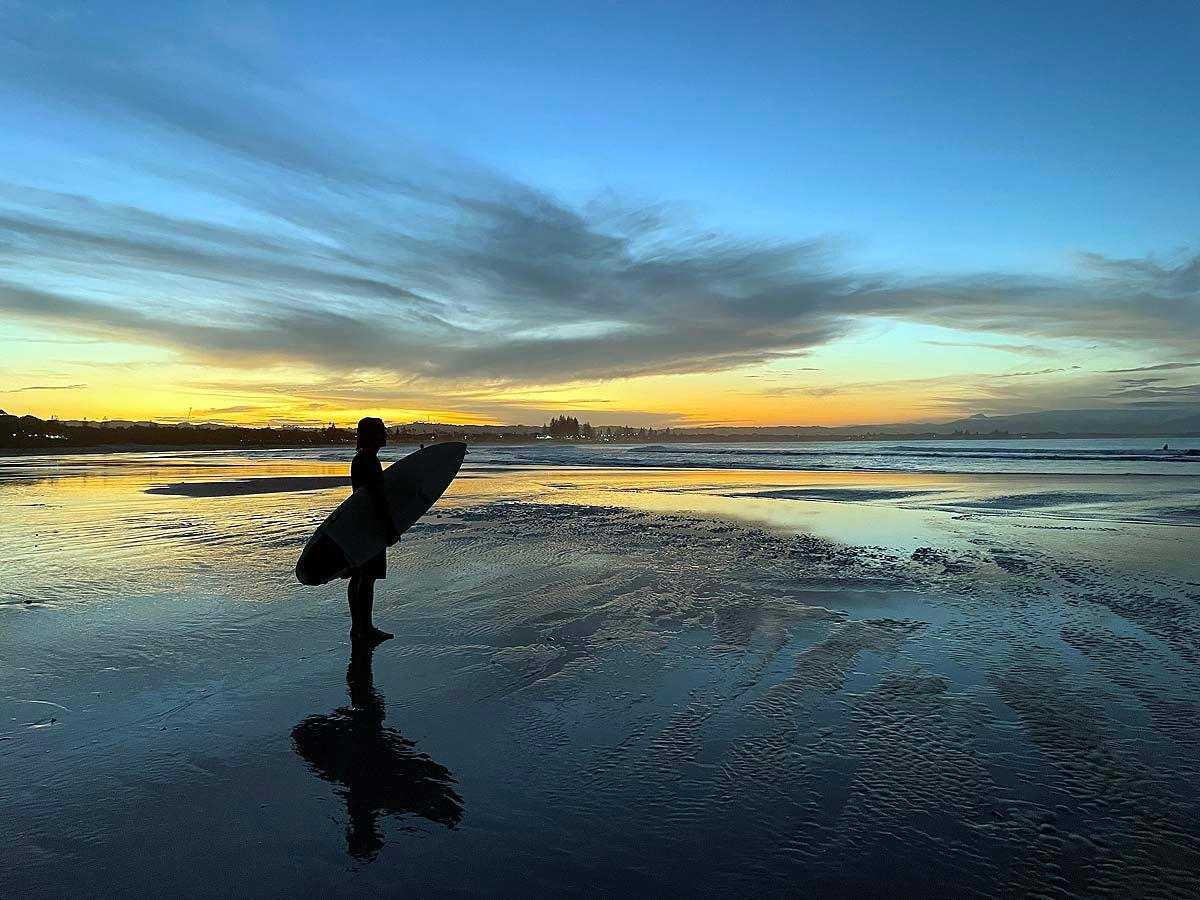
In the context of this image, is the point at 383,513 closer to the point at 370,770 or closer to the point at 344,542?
the point at 344,542

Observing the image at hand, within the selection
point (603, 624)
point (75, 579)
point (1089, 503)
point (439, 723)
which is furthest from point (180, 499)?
point (1089, 503)

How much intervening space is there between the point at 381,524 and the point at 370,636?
3.43 ft

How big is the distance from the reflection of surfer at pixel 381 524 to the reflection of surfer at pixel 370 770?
4.76 ft

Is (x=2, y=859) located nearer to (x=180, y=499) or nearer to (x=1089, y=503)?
(x=180, y=499)

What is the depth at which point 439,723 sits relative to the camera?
4.92 m

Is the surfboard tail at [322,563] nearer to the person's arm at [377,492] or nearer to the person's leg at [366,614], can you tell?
the person's leg at [366,614]

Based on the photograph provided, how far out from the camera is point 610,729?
4.79m

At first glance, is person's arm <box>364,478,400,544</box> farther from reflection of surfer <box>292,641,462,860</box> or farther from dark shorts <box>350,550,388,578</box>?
reflection of surfer <box>292,641,462,860</box>

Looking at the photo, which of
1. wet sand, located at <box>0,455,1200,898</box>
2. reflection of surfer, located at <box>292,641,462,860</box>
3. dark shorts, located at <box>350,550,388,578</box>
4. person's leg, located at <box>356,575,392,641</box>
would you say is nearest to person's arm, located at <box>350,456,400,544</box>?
dark shorts, located at <box>350,550,388,578</box>

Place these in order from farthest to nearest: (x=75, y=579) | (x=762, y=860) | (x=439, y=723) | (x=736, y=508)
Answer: (x=736, y=508) → (x=75, y=579) → (x=439, y=723) → (x=762, y=860)

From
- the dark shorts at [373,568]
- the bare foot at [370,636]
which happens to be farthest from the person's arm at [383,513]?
the bare foot at [370,636]

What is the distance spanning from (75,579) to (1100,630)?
11.9 metres

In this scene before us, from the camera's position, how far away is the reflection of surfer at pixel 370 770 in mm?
3718

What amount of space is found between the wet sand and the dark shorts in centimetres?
66
